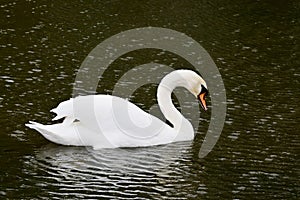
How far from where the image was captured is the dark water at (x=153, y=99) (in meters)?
10.9

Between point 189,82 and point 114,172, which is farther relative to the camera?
point 189,82

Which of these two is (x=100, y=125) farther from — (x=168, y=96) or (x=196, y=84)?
(x=196, y=84)

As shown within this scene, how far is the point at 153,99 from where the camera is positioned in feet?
49.1

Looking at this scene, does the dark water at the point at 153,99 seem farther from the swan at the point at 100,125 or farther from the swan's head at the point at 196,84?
A: the swan's head at the point at 196,84

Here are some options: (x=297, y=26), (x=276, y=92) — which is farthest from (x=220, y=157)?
(x=297, y=26)

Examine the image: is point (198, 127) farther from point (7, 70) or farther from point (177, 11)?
point (177, 11)

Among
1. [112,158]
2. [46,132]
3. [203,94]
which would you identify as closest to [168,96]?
[203,94]

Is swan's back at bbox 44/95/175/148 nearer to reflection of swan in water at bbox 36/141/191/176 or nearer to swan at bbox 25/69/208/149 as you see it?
swan at bbox 25/69/208/149

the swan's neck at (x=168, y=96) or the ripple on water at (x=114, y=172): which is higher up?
the swan's neck at (x=168, y=96)

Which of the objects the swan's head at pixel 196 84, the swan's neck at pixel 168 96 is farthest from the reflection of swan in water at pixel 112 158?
the swan's head at pixel 196 84

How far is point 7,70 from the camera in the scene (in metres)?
16.2

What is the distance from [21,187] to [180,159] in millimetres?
2592

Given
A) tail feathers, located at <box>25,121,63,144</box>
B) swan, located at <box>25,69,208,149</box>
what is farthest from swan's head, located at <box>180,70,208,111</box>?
tail feathers, located at <box>25,121,63,144</box>

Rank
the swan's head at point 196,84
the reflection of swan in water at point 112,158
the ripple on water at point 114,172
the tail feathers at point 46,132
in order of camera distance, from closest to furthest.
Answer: the ripple on water at point 114,172 → the reflection of swan in water at point 112,158 → the tail feathers at point 46,132 → the swan's head at point 196,84
